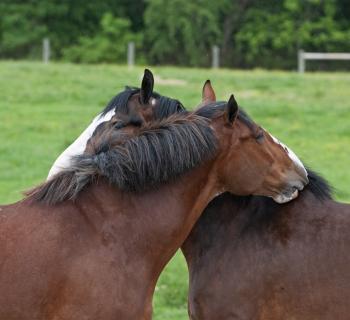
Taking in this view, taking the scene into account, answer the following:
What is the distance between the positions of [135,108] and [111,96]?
12.9 metres

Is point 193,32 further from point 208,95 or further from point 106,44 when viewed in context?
point 208,95

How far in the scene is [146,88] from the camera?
531 cm

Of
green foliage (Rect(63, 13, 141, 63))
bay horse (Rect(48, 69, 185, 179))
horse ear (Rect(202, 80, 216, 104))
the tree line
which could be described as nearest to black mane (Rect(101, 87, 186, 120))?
bay horse (Rect(48, 69, 185, 179))

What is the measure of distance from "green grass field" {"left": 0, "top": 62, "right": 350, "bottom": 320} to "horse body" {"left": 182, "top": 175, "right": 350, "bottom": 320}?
608 cm

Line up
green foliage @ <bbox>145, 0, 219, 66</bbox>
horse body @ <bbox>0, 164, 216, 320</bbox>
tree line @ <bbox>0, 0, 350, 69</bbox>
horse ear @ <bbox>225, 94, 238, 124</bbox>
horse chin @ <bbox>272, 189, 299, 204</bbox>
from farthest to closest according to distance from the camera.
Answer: green foliage @ <bbox>145, 0, 219, 66</bbox>
tree line @ <bbox>0, 0, 350, 69</bbox>
horse chin @ <bbox>272, 189, 299, 204</bbox>
horse ear @ <bbox>225, 94, 238, 124</bbox>
horse body @ <bbox>0, 164, 216, 320</bbox>

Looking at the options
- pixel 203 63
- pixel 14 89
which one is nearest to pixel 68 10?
pixel 203 63

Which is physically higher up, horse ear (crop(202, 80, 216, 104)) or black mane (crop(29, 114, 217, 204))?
horse ear (crop(202, 80, 216, 104))

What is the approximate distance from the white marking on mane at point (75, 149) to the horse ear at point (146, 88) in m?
0.21

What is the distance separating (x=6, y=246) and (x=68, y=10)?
1611 inches

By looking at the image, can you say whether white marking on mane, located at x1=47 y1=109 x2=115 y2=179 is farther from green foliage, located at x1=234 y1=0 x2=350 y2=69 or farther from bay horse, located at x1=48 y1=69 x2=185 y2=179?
green foliage, located at x1=234 y1=0 x2=350 y2=69

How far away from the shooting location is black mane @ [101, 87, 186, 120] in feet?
16.6

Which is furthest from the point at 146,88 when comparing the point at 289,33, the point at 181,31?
the point at 181,31

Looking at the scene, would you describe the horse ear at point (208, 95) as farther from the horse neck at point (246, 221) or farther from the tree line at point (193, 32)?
the tree line at point (193, 32)

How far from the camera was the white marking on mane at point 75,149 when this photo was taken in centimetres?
459
